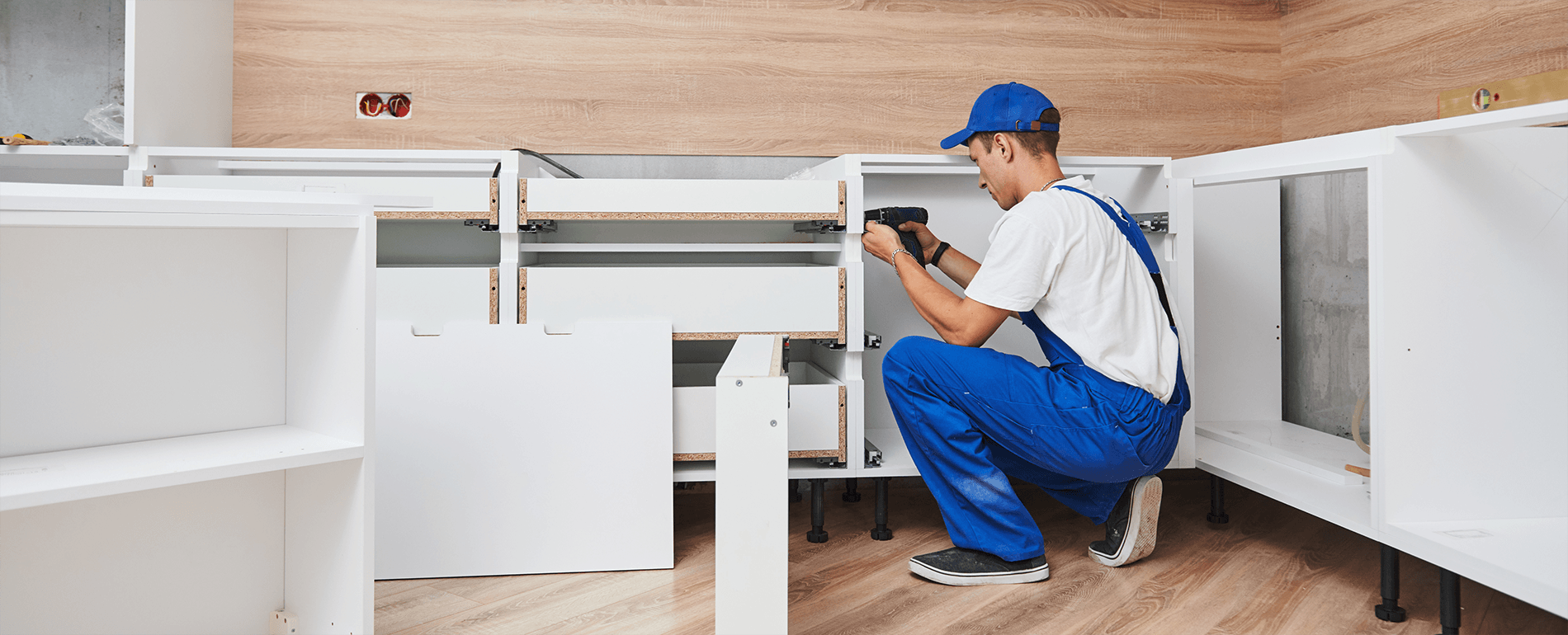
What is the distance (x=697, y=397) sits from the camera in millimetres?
2072

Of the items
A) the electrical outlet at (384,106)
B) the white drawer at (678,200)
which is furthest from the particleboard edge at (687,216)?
the electrical outlet at (384,106)

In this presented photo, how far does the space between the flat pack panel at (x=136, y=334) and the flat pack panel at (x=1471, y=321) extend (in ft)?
6.31

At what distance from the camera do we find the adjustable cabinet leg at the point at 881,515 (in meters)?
2.20

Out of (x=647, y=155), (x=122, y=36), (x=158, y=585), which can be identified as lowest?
(x=158, y=585)

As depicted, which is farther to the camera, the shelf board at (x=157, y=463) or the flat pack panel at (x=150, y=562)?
the flat pack panel at (x=150, y=562)

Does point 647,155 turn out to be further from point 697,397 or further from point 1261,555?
point 1261,555

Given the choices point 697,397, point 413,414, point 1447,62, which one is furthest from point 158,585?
point 1447,62

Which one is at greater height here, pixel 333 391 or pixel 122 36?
pixel 122 36

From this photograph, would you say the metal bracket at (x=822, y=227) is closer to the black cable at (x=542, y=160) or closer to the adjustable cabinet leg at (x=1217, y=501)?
the black cable at (x=542, y=160)

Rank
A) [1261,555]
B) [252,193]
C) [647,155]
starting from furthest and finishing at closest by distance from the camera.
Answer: [647,155], [1261,555], [252,193]

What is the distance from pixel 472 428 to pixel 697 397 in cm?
49

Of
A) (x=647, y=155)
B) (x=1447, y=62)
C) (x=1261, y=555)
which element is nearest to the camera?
(x=1261, y=555)

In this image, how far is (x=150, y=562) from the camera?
4.56ft

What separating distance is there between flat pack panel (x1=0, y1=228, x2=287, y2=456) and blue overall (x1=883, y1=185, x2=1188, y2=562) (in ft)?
4.04
